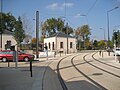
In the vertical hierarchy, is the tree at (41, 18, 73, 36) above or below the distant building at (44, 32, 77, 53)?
above

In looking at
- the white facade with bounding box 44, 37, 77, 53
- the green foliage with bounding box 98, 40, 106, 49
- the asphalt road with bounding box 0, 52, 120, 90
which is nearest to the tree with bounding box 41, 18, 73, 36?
the green foliage with bounding box 98, 40, 106, 49

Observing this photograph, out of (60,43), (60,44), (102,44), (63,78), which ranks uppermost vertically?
(102,44)

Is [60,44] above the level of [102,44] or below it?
below

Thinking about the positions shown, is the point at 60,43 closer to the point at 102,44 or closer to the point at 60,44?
the point at 60,44

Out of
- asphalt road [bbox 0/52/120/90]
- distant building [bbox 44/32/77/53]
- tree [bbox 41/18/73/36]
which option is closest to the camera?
asphalt road [bbox 0/52/120/90]

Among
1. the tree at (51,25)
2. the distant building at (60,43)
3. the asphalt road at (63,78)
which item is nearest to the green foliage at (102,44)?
the tree at (51,25)

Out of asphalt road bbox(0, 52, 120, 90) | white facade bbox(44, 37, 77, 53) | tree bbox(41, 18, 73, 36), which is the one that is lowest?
asphalt road bbox(0, 52, 120, 90)

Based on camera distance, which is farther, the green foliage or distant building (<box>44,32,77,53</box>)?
the green foliage

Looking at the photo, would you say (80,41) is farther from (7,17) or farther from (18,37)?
(18,37)

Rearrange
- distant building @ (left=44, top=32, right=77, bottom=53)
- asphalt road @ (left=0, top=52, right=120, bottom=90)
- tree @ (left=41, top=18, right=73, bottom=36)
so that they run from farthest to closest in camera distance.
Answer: tree @ (left=41, top=18, right=73, bottom=36) → distant building @ (left=44, top=32, right=77, bottom=53) → asphalt road @ (left=0, top=52, right=120, bottom=90)

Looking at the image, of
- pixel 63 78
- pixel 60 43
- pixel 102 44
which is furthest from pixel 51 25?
pixel 63 78

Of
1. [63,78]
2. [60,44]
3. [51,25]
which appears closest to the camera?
[63,78]

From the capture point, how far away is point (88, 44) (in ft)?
348

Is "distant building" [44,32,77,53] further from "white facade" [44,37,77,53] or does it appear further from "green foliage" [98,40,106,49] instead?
"green foliage" [98,40,106,49]
